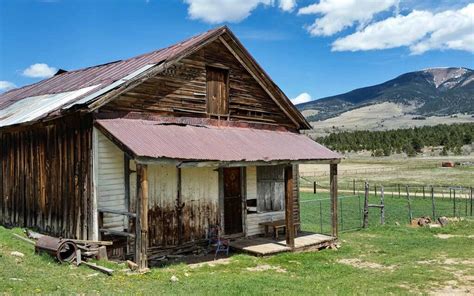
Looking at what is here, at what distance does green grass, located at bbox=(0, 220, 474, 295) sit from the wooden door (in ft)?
7.45

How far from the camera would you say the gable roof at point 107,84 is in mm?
12578

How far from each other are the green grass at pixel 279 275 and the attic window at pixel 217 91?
15.3ft

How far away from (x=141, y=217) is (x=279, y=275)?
3390 millimetres

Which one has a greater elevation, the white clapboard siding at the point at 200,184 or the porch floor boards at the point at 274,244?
the white clapboard siding at the point at 200,184

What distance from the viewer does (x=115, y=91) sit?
1246cm

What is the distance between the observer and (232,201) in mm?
15742

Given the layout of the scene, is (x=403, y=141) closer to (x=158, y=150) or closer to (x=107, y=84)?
(x=107, y=84)

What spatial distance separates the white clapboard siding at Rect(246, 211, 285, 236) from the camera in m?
16.2

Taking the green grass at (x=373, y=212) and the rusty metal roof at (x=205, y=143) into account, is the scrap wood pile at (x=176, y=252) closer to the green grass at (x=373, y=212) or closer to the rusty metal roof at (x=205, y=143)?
the rusty metal roof at (x=205, y=143)

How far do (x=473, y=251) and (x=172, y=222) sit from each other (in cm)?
882

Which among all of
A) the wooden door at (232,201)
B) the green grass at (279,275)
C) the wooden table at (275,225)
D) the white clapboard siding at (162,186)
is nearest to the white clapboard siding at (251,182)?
the wooden door at (232,201)

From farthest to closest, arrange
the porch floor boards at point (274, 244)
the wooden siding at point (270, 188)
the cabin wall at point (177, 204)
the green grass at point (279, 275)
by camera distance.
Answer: the wooden siding at point (270, 188) < the porch floor boards at point (274, 244) < the cabin wall at point (177, 204) < the green grass at point (279, 275)

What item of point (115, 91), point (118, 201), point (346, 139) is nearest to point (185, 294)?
point (118, 201)

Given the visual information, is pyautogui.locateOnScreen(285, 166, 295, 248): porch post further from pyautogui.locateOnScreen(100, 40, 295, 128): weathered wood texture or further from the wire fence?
the wire fence
